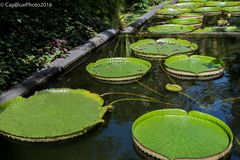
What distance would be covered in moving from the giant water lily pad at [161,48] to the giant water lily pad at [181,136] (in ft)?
9.56

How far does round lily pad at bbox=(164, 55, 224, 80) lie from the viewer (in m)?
6.00

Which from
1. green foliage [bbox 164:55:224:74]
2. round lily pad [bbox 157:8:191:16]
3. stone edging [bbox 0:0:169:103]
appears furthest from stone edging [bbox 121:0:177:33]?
green foliage [bbox 164:55:224:74]

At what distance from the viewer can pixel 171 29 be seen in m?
9.76

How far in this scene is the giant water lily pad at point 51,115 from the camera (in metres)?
4.24

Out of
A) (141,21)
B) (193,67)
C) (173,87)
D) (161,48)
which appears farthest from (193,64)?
(141,21)

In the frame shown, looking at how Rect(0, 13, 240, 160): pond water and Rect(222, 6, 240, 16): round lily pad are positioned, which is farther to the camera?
Rect(222, 6, 240, 16): round lily pad

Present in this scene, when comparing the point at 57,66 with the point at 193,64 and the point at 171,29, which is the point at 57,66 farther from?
the point at 171,29

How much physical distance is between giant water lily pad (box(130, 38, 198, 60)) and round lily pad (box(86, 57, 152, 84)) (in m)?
0.75

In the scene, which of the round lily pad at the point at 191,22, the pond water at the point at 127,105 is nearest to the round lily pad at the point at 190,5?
the round lily pad at the point at 191,22

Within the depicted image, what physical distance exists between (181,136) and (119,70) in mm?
2530

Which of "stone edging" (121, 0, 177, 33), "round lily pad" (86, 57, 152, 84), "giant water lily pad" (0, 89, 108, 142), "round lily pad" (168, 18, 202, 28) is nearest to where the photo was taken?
"giant water lily pad" (0, 89, 108, 142)

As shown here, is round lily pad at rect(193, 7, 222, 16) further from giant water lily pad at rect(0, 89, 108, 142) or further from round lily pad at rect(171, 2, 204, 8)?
giant water lily pad at rect(0, 89, 108, 142)

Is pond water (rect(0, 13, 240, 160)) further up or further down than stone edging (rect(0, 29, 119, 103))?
further down

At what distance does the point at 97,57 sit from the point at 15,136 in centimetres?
374
